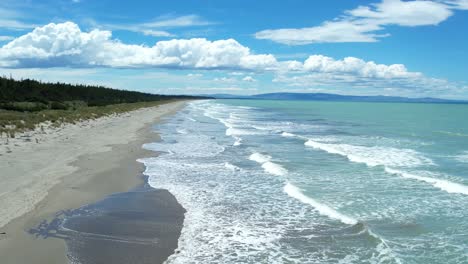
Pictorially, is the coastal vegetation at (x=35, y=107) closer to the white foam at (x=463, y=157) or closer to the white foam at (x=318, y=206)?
the white foam at (x=318, y=206)

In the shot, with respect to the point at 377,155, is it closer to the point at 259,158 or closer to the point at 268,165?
the point at 259,158

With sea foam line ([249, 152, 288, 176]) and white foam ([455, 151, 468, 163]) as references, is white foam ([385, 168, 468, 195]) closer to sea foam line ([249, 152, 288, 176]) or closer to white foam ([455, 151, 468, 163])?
sea foam line ([249, 152, 288, 176])

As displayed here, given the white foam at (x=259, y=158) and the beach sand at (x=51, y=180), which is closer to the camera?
the beach sand at (x=51, y=180)

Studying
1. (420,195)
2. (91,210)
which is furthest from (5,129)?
(420,195)

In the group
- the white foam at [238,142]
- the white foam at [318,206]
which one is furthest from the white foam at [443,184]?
the white foam at [238,142]

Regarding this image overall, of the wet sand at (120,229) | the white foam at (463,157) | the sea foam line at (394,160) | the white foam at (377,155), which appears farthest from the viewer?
the white foam at (463,157)

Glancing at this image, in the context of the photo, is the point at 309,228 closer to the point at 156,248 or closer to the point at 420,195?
the point at 156,248

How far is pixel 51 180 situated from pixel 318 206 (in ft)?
24.8

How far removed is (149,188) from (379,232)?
273 inches

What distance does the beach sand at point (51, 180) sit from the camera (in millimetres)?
8273

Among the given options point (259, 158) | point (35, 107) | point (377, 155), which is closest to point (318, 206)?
point (259, 158)

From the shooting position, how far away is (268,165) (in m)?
18.9

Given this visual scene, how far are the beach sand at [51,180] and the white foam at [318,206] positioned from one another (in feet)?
11.6

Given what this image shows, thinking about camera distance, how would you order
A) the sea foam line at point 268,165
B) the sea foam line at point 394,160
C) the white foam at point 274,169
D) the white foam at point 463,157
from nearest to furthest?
1. the sea foam line at point 394,160
2. the white foam at point 274,169
3. the sea foam line at point 268,165
4. the white foam at point 463,157
